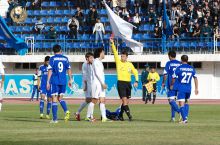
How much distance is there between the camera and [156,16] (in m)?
54.4

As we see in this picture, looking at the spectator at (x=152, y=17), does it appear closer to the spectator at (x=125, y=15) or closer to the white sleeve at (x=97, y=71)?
the spectator at (x=125, y=15)

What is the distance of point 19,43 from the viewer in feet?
170

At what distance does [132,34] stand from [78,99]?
6.40 metres

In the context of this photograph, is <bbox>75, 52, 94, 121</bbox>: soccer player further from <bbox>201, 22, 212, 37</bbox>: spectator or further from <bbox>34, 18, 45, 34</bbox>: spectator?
<bbox>34, 18, 45, 34</bbox>: spectator

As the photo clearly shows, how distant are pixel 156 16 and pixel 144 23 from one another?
3.22ft

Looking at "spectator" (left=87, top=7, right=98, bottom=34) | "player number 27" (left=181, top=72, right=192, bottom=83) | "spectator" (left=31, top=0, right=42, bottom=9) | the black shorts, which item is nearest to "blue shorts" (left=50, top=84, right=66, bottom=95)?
the black shorts

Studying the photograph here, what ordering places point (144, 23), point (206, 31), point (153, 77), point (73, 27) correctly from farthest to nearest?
point (144, 23), point (73, 27), point (206, 31), point (153, 77)

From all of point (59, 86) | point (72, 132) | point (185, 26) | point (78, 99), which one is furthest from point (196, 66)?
point (72, 132)

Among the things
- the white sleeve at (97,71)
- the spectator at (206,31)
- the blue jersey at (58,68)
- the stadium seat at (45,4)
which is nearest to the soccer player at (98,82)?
the white sleeve at (97,71)

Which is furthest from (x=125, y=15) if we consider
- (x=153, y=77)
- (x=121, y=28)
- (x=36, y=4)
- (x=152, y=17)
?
(x=153, y=77)

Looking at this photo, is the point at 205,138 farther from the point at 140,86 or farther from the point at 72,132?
the point at 140,86

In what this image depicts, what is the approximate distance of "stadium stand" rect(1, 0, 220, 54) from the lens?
5216cm

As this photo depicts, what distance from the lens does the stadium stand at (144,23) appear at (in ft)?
171

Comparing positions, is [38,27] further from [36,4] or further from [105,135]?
[105,135]
